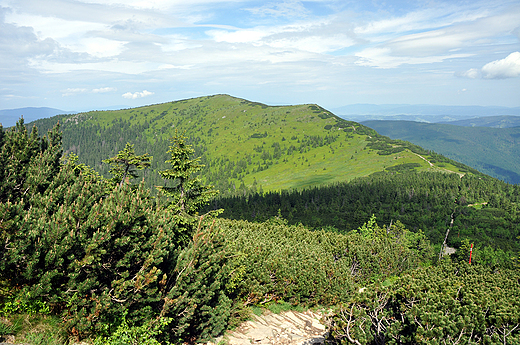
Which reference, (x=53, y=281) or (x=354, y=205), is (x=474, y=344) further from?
(x=354, y=205)

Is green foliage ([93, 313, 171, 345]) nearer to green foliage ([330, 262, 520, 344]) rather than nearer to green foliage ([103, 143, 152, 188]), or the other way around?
green foliage ([330, 262, 520, 344])

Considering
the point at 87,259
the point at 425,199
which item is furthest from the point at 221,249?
the point at 425,199

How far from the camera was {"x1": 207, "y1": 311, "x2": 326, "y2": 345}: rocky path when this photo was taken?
18.0m

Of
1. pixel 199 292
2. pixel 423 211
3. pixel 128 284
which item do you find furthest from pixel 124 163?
pixel 423 211

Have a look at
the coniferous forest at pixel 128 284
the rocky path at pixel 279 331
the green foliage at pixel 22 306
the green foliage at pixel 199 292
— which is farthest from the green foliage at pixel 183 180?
the green foliage at pixel 22 306

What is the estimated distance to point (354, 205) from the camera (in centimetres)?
18900

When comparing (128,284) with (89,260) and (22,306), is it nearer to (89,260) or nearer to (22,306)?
(89,260)

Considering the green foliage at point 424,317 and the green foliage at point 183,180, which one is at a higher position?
the green foliage at point 183,180

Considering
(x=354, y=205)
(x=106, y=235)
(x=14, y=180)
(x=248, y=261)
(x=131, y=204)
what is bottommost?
(x=354, y=205)

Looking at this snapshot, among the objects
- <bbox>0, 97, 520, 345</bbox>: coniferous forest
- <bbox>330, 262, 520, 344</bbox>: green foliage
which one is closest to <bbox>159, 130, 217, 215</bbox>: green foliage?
<bbox>0, 97, 520, 345</bbox>: coniferous forest

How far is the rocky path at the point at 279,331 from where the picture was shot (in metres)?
18.0

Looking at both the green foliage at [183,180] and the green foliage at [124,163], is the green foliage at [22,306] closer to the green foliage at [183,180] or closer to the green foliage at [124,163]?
the green foliage at [183,180]

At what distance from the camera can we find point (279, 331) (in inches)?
782

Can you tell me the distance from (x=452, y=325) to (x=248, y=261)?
14623mm
